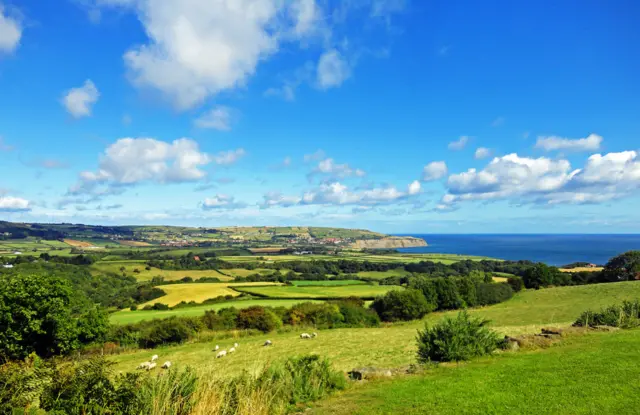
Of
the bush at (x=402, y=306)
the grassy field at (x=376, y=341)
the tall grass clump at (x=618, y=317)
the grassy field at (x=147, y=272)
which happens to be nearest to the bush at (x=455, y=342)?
the grassy field at (x=376, y=341)

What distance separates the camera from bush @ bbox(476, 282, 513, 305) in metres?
61.1

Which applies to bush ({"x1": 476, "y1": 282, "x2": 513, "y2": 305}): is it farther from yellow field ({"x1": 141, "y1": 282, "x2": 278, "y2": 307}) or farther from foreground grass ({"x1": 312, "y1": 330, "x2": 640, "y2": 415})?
foreground grass ({"x1": 312, "y1": 330, "x2": 640, "y2": 415})

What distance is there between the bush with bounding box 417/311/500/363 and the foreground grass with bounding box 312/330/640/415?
59 cm

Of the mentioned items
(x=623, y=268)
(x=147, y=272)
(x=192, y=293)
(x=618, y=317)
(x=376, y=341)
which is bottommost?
(x=147, y=272)

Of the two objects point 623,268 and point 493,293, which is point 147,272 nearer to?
point 493,293

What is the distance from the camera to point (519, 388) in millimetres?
9312

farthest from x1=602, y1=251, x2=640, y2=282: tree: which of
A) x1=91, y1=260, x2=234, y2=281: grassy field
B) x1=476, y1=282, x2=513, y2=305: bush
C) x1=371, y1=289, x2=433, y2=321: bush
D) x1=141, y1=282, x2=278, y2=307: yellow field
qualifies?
x1=91, y1=260, x2=234, y2=281: grassy field

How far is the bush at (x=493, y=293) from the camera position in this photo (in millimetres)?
61125

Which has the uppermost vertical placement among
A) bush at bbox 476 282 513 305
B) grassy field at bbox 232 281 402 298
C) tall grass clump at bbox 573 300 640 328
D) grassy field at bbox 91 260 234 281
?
tall grass clump at bbox 573 300 640 328

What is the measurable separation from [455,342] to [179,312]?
4951 cm

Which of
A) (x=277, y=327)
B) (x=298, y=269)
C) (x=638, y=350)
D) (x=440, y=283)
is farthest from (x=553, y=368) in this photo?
(x=298, y=269)

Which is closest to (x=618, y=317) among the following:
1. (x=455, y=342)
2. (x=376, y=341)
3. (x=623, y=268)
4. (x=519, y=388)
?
(x=455, y=342)

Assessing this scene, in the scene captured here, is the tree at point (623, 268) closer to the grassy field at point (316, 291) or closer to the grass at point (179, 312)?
the grassy field at point (316, 291)

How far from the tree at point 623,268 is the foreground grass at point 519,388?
63.6 meters
